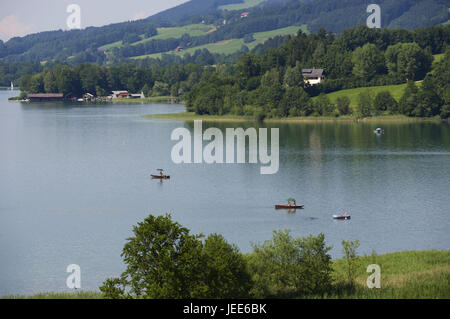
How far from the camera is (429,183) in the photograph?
63875 millimetres

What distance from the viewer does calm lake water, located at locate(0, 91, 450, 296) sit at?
44.2 meters

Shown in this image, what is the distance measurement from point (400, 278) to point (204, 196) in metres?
26.9

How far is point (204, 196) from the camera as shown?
59.2 m

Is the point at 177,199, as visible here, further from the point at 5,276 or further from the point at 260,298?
the point at 260,298

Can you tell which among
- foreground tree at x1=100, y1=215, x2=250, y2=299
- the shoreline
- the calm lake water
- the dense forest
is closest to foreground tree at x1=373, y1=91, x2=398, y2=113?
Answer: the dense forest

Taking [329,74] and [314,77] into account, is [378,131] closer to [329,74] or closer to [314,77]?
[314,77]

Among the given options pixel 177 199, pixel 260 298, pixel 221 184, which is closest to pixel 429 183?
pixel 221 184

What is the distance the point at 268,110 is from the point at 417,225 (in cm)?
7789

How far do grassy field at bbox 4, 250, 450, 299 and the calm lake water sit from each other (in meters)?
3.30

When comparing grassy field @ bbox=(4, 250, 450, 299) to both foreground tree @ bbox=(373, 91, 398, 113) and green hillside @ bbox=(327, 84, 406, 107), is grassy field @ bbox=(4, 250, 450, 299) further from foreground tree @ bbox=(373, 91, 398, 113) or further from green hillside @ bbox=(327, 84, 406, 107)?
green hillside @ bbox=(327, 84, 406, 107)

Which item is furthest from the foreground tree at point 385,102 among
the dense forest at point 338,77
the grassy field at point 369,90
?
the grassy field at point 369,90

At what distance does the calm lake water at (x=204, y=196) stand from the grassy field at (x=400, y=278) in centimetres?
330

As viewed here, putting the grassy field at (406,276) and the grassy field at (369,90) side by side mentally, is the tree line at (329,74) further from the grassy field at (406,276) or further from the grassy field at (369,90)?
the grassy field at (406,276)

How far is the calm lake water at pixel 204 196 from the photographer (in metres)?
44.2
